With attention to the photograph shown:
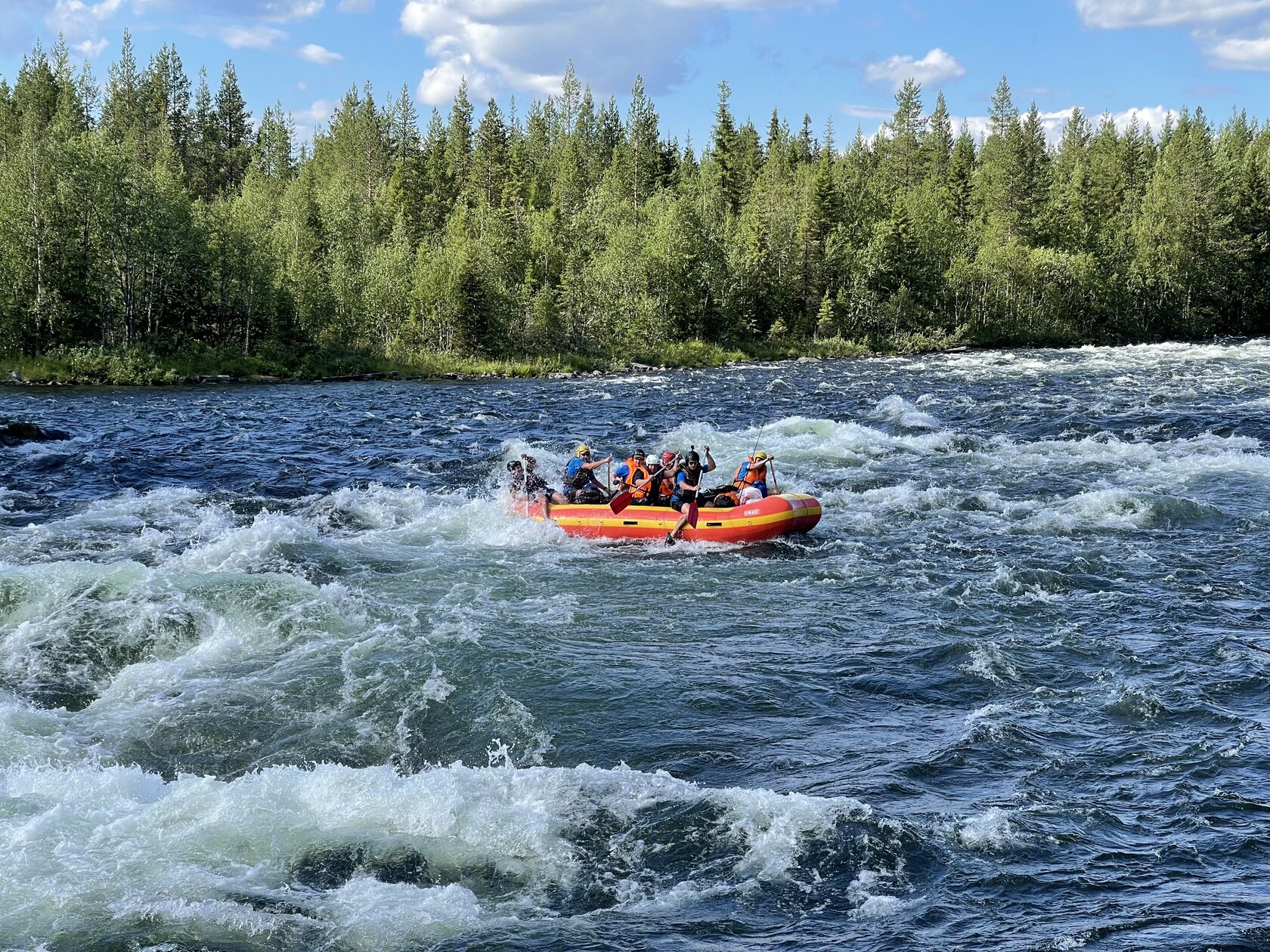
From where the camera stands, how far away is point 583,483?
69.1 feet

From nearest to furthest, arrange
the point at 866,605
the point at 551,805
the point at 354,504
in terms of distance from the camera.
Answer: the point at 551,805, the point at 866,605, the point at 354,504

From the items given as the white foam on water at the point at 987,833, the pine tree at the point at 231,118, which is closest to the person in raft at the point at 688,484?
the white foam on water at the point at 987,833

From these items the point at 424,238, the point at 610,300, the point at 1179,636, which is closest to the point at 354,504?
the point at 1179,636

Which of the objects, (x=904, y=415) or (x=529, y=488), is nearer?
(x=529, y=488)

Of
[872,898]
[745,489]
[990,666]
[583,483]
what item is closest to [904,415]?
[745,489]

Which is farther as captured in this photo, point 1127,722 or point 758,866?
point 1127,722

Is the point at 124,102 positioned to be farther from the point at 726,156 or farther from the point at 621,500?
the point at 621,500

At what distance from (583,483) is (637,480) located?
109cm

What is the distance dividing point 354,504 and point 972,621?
12.4 metres

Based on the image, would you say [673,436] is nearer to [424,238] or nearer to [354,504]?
[354,504]

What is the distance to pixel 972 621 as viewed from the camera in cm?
1482

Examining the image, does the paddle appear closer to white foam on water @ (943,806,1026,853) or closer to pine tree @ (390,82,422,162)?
white foam on water @ (943,806,1026,853)

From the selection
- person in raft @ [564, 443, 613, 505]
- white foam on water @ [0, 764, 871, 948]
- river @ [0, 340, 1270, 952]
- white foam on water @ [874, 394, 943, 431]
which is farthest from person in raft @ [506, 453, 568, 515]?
white foam on water @ [874, 394, 943, 431]

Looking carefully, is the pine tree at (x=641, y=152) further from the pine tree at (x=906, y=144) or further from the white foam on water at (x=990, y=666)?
the white foam on water at (x=990, y=666)
